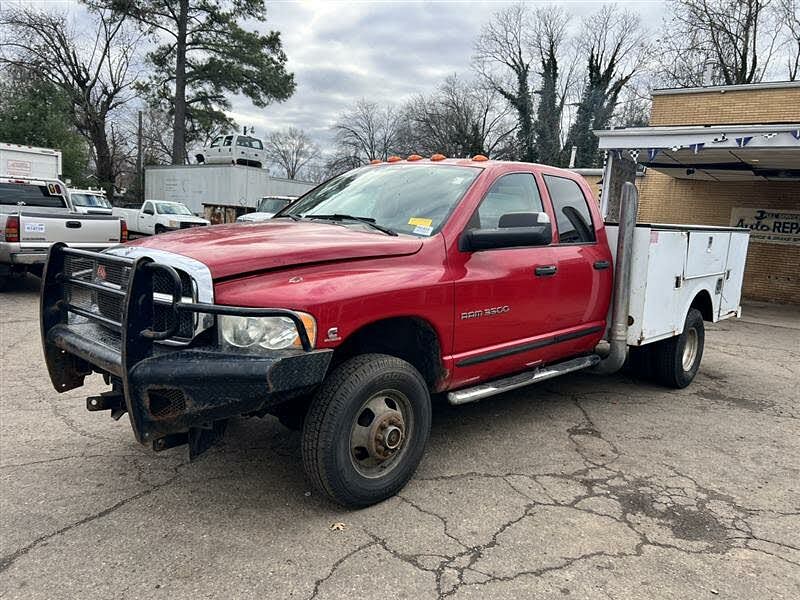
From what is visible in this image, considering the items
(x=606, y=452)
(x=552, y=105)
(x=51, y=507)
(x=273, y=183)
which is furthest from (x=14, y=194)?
(x=552, y=105)

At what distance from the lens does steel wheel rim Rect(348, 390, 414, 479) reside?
3.12 metres

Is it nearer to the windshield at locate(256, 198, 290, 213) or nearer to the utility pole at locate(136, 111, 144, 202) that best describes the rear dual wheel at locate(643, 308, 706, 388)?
the windshield at locate(256, 198, 290, 213)

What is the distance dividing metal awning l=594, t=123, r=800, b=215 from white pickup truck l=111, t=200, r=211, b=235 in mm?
15174

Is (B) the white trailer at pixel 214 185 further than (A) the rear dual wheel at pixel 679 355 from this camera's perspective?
Yes

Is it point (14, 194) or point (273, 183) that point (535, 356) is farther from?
point (273, 183)

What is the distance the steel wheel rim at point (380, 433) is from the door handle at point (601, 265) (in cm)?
226

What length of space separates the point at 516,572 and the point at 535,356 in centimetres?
187

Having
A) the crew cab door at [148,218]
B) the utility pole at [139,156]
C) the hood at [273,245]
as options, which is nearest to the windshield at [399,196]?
the hood at [273,245]

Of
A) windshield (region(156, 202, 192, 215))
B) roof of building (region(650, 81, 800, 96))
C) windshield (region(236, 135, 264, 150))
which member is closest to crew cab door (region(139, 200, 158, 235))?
windshield (region(156, 202, 192, 215))

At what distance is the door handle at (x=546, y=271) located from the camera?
409 centimetres

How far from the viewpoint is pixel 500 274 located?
12.5ft

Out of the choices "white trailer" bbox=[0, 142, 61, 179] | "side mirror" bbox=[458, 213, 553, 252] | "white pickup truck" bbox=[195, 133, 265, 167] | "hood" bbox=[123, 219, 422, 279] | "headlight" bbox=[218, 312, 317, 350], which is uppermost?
"white pickup truck" bbox=[195, 133, 265, 167]

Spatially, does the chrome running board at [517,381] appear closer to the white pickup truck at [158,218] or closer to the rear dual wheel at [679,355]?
the rear dual wheel at [679,355]

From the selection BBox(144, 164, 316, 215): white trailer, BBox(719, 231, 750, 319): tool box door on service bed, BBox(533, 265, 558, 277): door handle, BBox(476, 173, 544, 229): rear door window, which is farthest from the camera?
BBox(144, 164, 316, 215): white trailer
